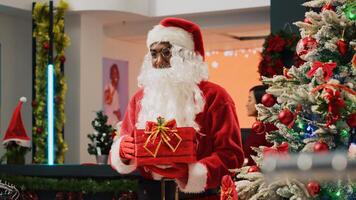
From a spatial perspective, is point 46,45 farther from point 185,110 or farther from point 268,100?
point 268,100

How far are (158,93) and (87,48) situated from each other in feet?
18.2

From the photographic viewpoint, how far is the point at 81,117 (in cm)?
838

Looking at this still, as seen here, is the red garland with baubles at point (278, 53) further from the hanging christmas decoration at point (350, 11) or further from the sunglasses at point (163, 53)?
the hanging christmas decoration at point (350, 11)

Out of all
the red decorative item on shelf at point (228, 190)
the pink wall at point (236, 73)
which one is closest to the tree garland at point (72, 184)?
the red decorative item on shelf at point (228, 190)

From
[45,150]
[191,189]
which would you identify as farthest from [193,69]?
[45,150]

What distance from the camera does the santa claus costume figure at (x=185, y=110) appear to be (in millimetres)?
2914

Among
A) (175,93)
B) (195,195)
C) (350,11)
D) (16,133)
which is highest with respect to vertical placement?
(350,11)

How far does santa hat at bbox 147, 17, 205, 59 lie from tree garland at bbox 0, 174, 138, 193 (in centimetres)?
158

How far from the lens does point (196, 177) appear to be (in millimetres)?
2869

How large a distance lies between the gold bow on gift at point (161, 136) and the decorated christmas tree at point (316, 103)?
1.51 feet

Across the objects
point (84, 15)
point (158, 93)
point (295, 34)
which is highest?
point (84, 15)

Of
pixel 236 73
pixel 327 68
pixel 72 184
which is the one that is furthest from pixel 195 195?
pixel 236 73

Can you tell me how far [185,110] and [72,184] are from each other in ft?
7.14

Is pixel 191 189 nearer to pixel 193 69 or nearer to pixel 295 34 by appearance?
pixel 193 69
